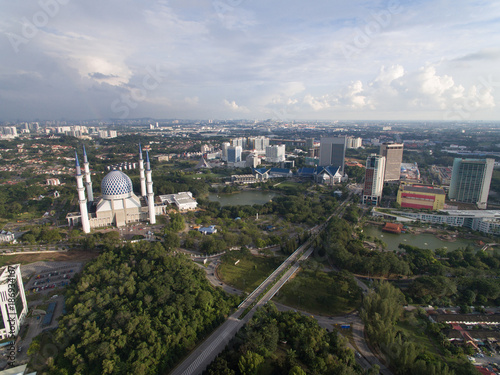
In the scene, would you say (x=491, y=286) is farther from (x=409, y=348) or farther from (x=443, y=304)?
(x=409, y=348)

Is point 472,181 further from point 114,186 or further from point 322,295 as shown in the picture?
point 114,186

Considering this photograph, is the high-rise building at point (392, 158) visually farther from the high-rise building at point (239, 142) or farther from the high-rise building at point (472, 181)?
the high-rise building at point (239, 142)

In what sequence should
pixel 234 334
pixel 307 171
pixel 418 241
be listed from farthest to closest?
pixel 307 171
pixel 418 241
pixel 234 334

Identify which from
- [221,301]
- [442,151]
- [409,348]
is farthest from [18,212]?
[442,151]

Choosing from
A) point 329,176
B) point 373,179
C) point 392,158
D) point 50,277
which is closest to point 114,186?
point 50,277

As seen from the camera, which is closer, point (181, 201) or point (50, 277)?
point (50, 277)

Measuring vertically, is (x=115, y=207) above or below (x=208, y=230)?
above

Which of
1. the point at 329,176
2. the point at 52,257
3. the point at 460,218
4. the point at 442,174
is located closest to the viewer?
the point at 52,257
